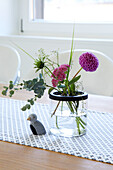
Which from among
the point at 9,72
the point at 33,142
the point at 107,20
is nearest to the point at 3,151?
the point at 33,142

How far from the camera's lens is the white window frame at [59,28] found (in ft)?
7.70

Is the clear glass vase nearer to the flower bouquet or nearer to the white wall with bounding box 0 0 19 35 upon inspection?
the flower bouquet

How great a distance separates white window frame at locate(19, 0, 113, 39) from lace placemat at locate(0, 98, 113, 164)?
4.54 feet

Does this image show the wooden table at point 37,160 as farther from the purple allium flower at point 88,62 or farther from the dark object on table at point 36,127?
the purple allium flower at point 88,62

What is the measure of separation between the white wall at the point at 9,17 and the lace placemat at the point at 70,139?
1553 millimetres

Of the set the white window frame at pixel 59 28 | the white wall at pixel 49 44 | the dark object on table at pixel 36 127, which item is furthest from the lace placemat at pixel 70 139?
the white window frame at pixel 59 28

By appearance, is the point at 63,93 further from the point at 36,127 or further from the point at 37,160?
the point at 37,160

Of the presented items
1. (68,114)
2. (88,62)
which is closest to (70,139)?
(68,114)

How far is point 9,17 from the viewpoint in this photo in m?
2.57

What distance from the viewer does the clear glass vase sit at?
0.82 meters

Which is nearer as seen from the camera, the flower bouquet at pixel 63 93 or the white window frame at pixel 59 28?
the flower bouquet at pixel 63 93

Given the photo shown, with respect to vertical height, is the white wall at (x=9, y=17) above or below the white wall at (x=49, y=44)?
above

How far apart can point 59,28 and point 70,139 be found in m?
1.79

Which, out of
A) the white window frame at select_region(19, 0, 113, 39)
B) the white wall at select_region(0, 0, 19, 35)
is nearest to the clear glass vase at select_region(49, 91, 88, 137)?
the white window frame at select_region(19, 0, 113, 39)
